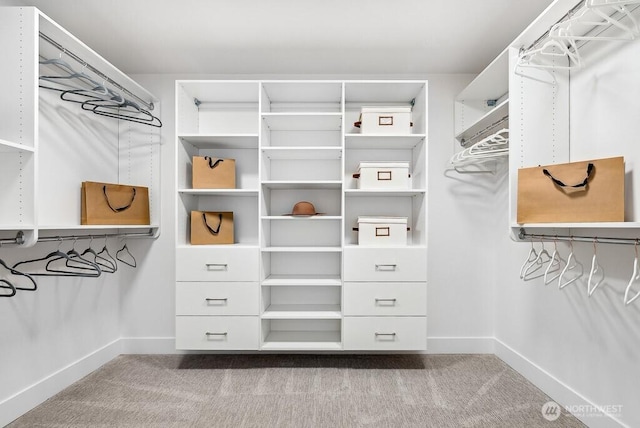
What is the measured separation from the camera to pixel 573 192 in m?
1.64

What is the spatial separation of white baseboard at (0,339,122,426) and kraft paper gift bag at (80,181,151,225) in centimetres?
97

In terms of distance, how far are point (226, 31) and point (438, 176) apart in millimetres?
1913

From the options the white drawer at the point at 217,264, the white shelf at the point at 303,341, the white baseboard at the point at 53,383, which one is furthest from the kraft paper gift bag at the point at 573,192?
the white baseboard at the point at 53,383

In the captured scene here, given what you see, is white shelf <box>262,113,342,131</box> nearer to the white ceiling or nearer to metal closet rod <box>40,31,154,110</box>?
the white ceiling

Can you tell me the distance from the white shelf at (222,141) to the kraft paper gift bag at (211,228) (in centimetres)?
54

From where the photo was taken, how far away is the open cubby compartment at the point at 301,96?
8.69 feet

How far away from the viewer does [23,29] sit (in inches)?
66.9

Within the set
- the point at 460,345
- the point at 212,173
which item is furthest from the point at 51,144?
the point at 460,345

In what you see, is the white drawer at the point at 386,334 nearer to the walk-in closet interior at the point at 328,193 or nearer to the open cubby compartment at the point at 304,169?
the walk-in closet interior at the point at 328,193

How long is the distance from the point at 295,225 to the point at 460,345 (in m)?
1.66

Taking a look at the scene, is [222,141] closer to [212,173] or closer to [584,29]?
[212,173]

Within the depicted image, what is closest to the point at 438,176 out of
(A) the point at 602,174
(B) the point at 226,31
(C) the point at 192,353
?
(A) the point at 602,174

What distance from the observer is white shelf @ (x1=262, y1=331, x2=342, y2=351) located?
2598 mm

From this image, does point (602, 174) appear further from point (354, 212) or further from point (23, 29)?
point (23, 29)
